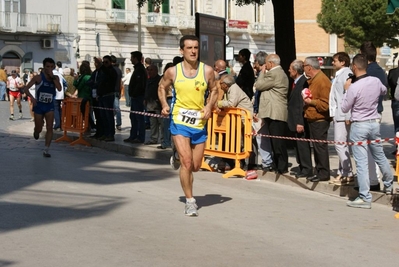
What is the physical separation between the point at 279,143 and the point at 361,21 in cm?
4212

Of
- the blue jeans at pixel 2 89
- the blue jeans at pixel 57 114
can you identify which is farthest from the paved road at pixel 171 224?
the blue jeans at pixel 2 89

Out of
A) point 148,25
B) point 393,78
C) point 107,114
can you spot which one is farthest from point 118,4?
point 393,78

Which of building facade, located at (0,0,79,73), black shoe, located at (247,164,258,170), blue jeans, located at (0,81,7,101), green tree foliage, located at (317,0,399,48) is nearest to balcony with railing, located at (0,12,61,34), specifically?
building facade, located at (0,0,79,73)

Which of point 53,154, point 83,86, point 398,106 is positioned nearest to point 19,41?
point 83,86

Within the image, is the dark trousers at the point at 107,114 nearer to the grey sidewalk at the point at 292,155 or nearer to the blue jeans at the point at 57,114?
the grey sidewalk at the point at 292,155

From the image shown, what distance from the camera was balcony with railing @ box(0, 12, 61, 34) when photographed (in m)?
54.5

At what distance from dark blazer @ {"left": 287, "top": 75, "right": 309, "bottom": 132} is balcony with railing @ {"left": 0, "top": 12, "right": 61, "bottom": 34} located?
43136mm

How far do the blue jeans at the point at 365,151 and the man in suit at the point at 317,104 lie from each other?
4.78 feet

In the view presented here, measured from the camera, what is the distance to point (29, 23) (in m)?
55.7

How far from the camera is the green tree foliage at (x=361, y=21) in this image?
173ft

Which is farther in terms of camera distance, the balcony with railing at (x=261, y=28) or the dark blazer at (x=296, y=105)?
the balcony with railing at (x=261, y=28)

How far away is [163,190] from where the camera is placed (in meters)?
12.7

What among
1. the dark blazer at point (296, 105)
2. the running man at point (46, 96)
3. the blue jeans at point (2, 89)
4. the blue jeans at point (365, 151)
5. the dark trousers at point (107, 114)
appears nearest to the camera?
the blue jeans at point (365, 151)

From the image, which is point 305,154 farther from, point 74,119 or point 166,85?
point 74,119
